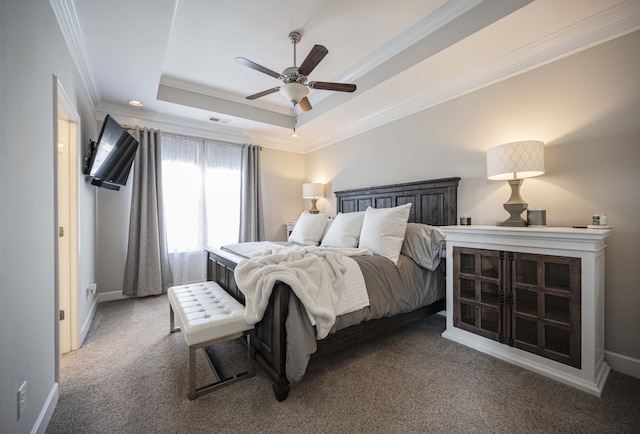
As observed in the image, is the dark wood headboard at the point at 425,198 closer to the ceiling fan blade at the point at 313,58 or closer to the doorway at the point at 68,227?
the ceiling fan blade at the point at 313,58

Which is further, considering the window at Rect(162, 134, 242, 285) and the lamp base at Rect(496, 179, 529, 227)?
the window at Rect(162, 134, 242, 285)

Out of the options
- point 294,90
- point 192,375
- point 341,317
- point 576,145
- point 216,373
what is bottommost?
point 216,373

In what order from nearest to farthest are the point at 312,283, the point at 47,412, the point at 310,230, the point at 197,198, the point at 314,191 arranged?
1. the point at 47,412
2. the point at 312,283
3. the point at 310,230
4. the point at 197,198
5. the point at 314,191

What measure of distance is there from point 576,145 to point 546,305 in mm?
1343

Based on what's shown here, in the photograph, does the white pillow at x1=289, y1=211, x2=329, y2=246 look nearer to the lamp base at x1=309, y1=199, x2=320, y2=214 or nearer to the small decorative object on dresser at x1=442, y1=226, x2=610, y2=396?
the lamp base at x1=309, y1=199, x2=320, y2=214

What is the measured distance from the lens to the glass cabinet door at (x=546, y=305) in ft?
6.02

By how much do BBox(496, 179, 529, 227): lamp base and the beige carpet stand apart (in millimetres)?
1159

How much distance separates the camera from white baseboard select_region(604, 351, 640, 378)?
191cm

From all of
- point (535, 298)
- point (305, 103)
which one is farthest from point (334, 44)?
point (535, 298)

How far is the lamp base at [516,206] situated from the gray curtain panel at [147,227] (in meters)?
4.34

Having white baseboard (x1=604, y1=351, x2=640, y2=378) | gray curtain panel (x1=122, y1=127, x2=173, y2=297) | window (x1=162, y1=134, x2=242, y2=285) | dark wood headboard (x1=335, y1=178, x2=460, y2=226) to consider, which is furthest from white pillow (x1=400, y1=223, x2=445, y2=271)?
gray curtain panel (x1=122, y1=127, x2=173, y2=297)

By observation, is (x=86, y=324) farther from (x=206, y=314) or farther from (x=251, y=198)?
(x=251, y=198)

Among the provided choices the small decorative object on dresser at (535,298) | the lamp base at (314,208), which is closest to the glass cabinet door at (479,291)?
the small decorative object on dresser at (535,298)

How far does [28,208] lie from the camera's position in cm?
138
